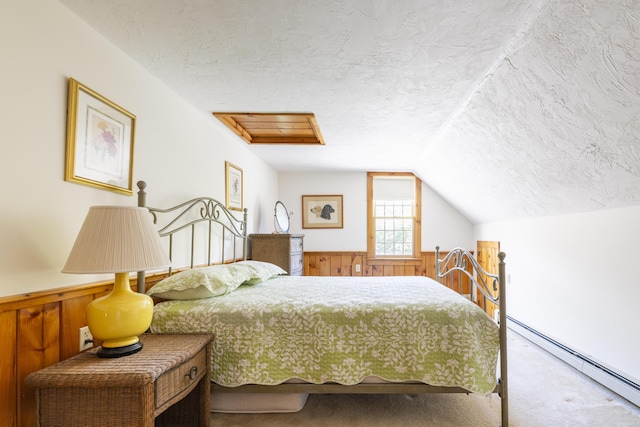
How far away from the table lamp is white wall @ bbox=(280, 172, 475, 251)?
4.15 meters

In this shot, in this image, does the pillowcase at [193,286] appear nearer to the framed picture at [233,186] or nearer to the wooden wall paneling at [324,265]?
the framed picture at [233,186]

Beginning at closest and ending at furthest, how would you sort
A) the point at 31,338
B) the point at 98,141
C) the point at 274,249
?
the point at 31,338 < the point at 98,141 < the point at 274,249

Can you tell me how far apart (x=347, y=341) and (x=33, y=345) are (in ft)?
4.57

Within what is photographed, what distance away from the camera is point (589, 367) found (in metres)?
2.70

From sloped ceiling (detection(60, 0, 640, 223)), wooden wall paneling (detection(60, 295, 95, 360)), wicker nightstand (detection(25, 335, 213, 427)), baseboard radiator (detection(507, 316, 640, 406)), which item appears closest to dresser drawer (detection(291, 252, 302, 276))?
sloped ceiling (detection(60, 0, 640, 223))

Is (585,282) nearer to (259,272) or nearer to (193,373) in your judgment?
(259,272)

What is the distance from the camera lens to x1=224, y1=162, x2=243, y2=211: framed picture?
362 cm

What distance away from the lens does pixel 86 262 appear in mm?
1438

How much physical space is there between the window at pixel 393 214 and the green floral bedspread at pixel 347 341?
12.2 ft

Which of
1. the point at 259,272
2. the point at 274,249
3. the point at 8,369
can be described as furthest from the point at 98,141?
the point at 274,249

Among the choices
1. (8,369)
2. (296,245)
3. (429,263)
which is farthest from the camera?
(429,263)

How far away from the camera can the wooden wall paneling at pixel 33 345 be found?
4.68 feet

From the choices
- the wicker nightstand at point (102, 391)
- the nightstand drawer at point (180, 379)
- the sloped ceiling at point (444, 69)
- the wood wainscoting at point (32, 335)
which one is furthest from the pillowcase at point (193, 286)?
the sloped ceiling at point (444, 69)

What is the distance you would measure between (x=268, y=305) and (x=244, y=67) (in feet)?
4.64
